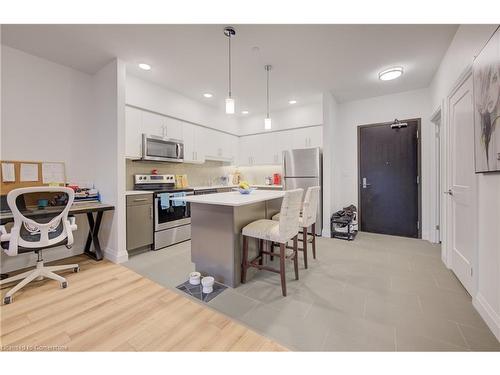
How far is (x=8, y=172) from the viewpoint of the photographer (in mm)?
2482

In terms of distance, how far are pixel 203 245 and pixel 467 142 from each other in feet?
9.25

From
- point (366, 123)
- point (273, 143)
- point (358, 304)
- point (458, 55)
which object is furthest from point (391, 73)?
point (358, 304)

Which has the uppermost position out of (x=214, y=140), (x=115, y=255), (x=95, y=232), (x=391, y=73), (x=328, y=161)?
(x=391, y=73)

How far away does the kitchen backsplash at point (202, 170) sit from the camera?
11.8 ft

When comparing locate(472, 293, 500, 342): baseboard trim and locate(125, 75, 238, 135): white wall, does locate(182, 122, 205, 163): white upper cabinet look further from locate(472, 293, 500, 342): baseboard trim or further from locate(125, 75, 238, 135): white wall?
locate(472, 293, 500, 342): baseboard trim

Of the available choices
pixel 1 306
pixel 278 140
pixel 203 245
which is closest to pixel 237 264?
pixel 203 245

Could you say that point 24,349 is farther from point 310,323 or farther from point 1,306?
point 310,323

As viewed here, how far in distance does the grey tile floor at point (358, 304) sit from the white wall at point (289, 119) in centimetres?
284

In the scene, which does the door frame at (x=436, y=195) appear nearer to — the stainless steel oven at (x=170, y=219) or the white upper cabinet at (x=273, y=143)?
the white upper cabinet at (x=273, y=143)

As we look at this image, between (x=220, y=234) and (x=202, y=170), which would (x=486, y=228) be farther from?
→ (x=202, y=170)

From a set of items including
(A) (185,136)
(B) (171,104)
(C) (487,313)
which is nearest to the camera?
(C) (487,313)

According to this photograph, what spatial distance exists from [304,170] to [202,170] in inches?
88.2

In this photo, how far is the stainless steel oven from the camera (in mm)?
3286

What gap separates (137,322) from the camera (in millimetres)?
1642
